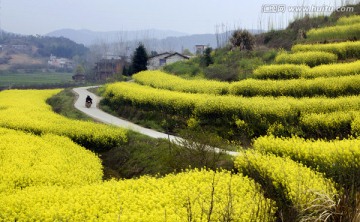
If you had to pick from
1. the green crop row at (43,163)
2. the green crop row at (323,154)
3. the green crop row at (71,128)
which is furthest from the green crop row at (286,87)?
the green crop row at (43,163)

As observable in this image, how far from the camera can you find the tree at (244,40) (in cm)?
2945

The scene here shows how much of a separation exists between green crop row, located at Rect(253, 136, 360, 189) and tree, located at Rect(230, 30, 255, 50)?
19081 mm

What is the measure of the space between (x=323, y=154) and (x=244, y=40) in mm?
21235

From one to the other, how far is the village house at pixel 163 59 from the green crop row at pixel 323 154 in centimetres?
3988

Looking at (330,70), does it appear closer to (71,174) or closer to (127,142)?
(127,142)

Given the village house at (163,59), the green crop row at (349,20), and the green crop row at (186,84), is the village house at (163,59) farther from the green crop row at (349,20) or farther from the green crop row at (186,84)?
the green crop row at (349,20)

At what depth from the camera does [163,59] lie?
170 feet

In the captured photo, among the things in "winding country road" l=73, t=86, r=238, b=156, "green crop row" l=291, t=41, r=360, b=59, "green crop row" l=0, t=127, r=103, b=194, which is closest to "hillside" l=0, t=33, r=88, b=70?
"winding country road" l=73, t=86, r=238, b=156

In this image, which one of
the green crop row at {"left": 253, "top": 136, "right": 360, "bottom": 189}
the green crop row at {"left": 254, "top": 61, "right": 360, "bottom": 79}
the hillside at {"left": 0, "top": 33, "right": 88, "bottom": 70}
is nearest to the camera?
the green crop row at {"left": 253, "top": 136, "right": 360, "bottom": 189}

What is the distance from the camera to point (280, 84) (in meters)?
18.2

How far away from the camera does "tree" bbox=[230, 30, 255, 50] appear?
29453 millimetres

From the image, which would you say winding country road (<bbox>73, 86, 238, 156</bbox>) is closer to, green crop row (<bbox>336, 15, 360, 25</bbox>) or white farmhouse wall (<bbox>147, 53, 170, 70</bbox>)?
green crop row (<bbox>336, 15, 360, 25</bbox>)

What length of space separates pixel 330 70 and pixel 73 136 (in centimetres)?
1183

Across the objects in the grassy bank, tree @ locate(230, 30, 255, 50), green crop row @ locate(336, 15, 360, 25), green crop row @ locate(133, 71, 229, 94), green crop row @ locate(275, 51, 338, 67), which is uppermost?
green crop row @ locate(336, 15, 360, 25)
